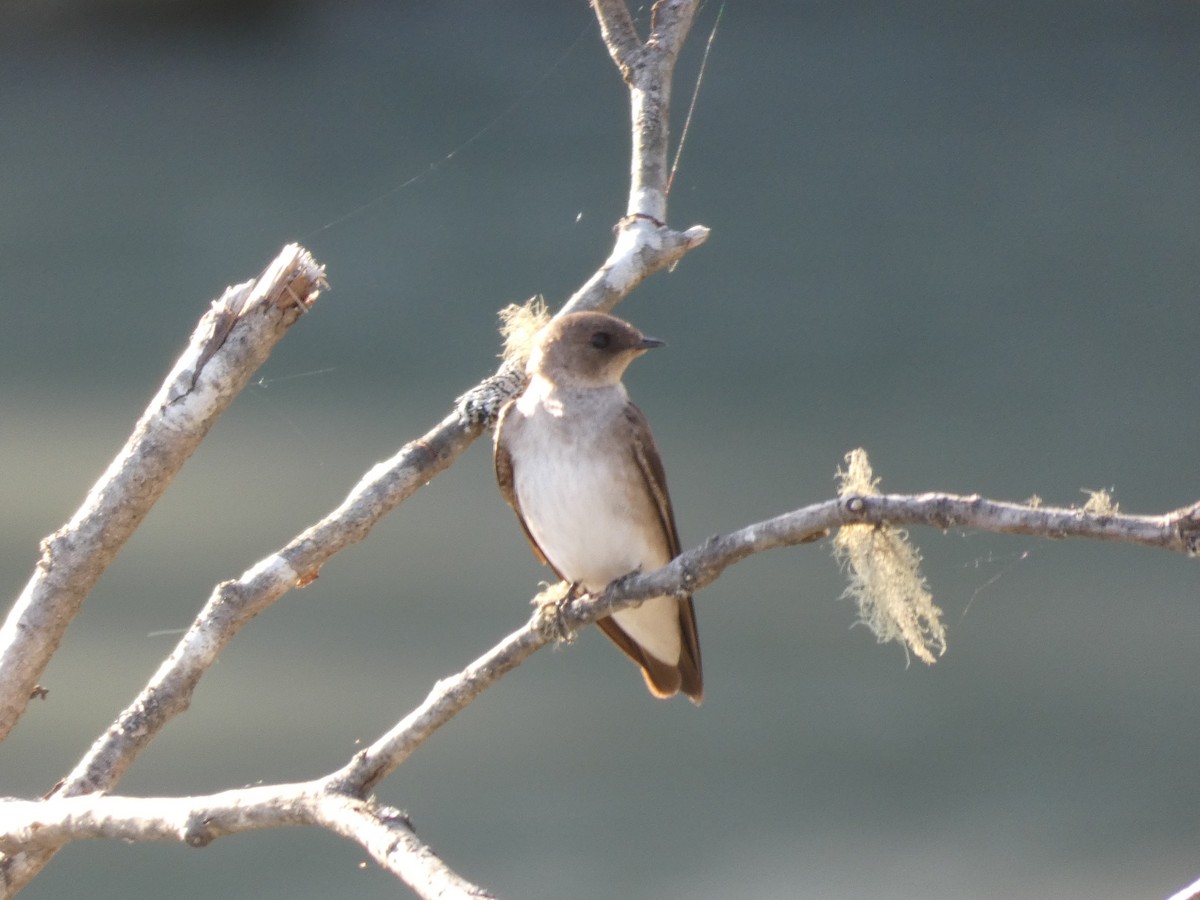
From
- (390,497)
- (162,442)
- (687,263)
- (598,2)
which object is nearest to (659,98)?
(598,2)

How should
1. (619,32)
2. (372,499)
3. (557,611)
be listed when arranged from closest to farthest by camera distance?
(372,499), (557,611), (619,32)

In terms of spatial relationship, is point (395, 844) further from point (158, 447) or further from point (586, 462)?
point (586, 462)

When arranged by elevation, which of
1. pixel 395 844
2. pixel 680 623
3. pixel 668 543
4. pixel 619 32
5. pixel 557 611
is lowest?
pixel 395 844

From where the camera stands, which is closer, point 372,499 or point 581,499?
point 372,499

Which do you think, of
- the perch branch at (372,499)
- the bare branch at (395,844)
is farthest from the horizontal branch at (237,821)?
the perch branch at (372,499)

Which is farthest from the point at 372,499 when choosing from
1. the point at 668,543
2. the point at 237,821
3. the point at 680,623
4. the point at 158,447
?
the point at 680,623

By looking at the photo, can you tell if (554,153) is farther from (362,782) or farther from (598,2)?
(362,782)

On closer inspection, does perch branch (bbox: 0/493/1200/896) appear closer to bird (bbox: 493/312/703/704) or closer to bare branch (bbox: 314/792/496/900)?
bare branch (bbox: 314/792/496/900)

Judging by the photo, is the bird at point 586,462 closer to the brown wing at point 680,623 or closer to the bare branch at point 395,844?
the brown wing at point 680,623
